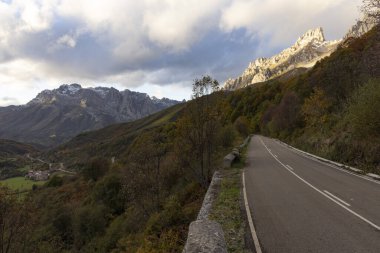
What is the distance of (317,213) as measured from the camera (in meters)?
11.0

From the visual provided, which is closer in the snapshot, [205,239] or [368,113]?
[205,239]

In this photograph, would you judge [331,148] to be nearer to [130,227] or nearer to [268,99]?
[130,227]

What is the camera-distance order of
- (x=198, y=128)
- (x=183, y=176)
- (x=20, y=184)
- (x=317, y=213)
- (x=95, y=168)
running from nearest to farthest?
1. (x=317, y=213)
2. (x=198, y=128)
3. (x=183, y=176)
4. (x=95, y=168)
5. (x=20, y=184)

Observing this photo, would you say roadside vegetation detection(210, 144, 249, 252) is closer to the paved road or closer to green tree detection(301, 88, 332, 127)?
the paved road

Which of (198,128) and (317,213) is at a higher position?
(198,128)

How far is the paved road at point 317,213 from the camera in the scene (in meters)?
8.18

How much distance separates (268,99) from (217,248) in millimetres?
121141

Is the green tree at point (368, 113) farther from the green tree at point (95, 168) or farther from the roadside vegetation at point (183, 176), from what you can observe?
the green tree at point (95, 168)

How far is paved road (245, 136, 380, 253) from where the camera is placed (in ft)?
26.8

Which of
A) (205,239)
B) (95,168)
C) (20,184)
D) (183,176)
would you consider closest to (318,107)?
(183,176)

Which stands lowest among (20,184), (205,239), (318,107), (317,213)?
(20,184)

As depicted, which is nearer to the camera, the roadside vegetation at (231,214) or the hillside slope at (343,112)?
the roadside vegetation at (231,214)

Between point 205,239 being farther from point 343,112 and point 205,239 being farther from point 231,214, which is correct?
point 343,112

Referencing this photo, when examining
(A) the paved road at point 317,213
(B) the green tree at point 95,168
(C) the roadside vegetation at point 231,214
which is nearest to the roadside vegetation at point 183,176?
(C) the roadside vegetation at point 231,214
